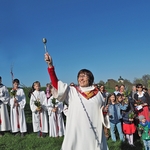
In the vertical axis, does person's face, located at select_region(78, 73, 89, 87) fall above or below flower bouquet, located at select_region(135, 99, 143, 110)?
above

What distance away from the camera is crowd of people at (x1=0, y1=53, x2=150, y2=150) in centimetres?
423

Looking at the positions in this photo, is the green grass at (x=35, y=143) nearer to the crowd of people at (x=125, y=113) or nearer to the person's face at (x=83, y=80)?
the crowd of people at (x=125, y=113)

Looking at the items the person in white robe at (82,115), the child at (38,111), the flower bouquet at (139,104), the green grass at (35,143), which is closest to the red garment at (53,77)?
the person in white robe at (82,115)

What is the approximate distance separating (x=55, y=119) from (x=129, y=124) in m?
2.77

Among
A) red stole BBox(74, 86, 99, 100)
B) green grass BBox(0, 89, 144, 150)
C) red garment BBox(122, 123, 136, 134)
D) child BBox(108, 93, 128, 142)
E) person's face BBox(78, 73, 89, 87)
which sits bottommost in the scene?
green grass BBox(0, 89, 144, 150)

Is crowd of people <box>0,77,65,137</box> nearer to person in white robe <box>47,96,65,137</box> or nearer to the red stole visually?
person in white robe <box>47,96,65,137</box>

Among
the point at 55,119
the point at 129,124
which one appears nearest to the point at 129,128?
the point at 129,124

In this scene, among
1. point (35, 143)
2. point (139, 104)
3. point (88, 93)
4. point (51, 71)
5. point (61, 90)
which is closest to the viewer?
point (51, 71)

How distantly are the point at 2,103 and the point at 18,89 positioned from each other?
2.53ft

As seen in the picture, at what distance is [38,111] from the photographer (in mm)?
8805

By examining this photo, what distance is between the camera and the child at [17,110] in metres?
8.63

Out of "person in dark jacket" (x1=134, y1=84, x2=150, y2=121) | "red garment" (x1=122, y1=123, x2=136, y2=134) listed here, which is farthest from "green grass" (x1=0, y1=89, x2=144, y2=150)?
"person in dark jacket" (x1=134, y1=84, x2=150, y2=121)

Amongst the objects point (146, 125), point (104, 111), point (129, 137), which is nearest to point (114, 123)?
point (129, 137)

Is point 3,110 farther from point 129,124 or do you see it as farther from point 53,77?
point 53,77
